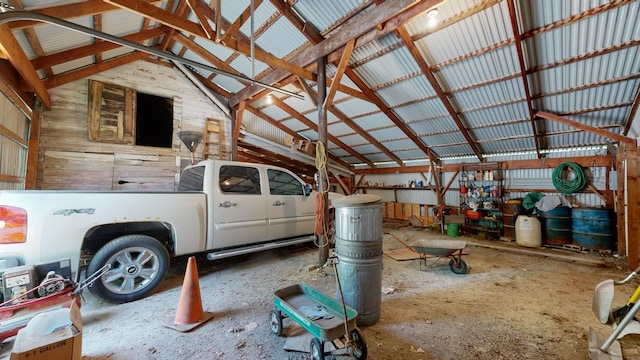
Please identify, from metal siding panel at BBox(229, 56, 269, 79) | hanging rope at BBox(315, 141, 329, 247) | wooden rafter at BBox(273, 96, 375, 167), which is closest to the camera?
hanging rope at BBox(315, 141, 329, 247)

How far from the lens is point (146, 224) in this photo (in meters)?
3.40

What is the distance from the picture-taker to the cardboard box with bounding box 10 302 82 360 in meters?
1.44

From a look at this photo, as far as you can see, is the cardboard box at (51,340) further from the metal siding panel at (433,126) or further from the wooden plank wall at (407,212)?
the wooden plank wall at (407,212)

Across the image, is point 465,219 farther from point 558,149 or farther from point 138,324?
point 138,324

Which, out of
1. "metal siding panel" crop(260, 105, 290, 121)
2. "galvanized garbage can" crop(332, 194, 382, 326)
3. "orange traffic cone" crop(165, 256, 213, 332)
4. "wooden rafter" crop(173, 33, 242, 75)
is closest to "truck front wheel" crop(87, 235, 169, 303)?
"orange traffic cone" crop(165, 256, 213, 332)

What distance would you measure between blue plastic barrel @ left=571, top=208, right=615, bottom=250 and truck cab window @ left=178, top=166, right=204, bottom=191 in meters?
7.89

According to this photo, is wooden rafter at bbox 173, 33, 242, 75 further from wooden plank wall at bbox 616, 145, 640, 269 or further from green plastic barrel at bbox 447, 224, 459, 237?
wooden plank wall at bbox 616, 145, 640, 269

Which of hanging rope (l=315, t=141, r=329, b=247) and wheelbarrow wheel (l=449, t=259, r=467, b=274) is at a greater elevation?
hanging rope (l=315, t=141, r=329, b=247)

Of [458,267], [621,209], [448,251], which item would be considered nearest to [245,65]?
[448,251]

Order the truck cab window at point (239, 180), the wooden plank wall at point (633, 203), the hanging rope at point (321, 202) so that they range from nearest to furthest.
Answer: the truck cab window at point (239, 180) < the wooden plank wall at point (633, 203) < the hanging rope at point (321, 202)

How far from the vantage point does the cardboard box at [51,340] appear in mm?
1438

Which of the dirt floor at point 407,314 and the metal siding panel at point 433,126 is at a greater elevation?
the metal siding panel at point 433,126

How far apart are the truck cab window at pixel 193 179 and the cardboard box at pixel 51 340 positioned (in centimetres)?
223

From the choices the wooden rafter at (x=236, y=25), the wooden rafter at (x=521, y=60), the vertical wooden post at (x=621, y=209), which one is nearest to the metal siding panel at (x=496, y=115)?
the wooden rafter at (x=521, y=60)
